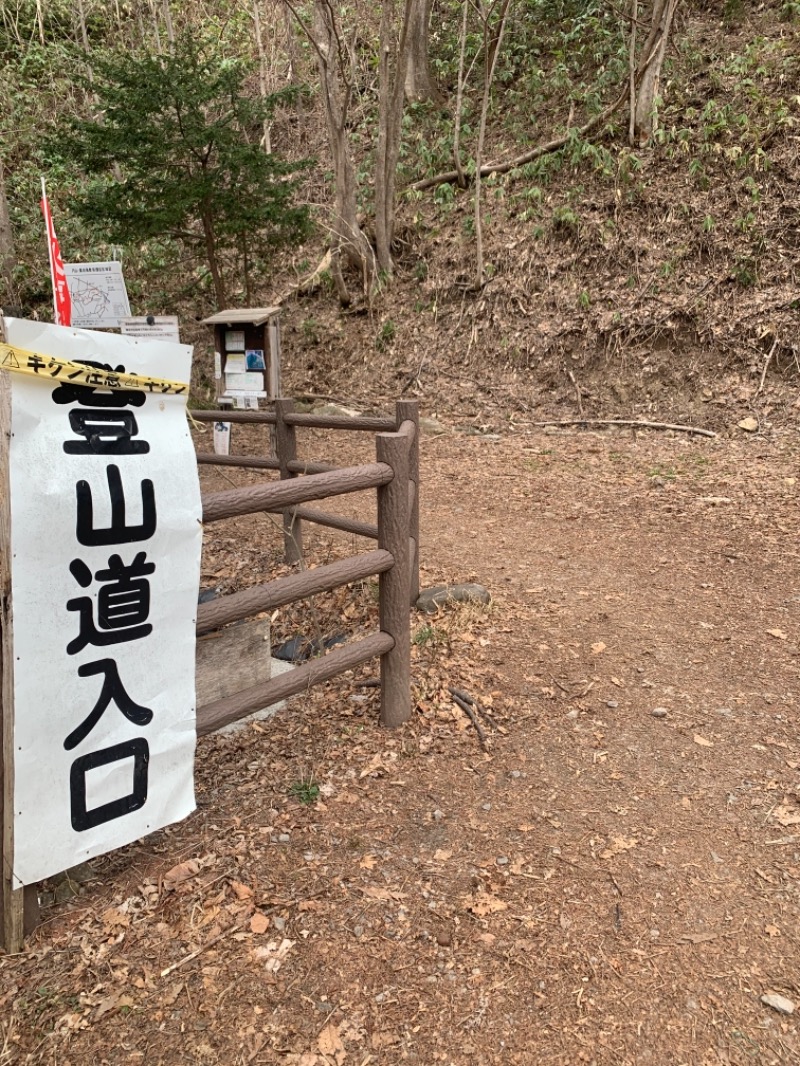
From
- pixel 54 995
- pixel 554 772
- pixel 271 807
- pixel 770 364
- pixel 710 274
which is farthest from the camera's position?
pixel 710 274

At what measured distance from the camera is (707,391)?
9.30m

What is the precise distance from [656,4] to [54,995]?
1333 cm

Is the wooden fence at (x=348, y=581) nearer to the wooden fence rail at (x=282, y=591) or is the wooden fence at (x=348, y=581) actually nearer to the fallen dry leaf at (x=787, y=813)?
the wooden fence rail at (x=282, y=591)

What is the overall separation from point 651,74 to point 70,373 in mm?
11860

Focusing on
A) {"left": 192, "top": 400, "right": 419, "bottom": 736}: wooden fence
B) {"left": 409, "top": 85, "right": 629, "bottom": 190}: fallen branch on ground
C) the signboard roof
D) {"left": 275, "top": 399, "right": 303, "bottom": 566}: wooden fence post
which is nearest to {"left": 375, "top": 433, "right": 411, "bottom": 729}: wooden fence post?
{"left": 192, "top": 400, "right": 419, "bottom": 736}: wooden fence

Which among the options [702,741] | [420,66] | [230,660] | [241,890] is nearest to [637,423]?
[702,741]

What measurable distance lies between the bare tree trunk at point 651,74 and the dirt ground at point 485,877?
907cm

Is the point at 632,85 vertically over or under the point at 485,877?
over

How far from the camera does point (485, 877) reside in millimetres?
2549

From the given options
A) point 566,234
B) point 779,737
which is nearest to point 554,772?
point 779,737

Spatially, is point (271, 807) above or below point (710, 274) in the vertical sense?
below

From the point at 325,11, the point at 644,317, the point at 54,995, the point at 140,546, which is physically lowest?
the point at 54,995

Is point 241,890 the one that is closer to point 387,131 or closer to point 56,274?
point 56,274

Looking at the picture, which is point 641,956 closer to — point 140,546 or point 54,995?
point 54,995
